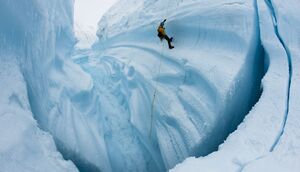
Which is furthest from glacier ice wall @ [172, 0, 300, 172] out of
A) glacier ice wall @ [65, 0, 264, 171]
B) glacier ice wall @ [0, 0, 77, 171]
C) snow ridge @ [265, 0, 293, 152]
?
glacier ice wall @ [0, 0, 77, 171]

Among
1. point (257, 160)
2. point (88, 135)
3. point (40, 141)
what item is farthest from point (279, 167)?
point (88, 135)

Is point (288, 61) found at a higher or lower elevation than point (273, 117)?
higher

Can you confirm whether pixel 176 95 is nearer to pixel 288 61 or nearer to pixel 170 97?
pixel 170 97

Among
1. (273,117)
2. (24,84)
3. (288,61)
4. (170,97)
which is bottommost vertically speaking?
(170,97)

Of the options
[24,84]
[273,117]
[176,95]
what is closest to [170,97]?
[176,95]

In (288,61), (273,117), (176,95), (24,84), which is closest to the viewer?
(273,117)

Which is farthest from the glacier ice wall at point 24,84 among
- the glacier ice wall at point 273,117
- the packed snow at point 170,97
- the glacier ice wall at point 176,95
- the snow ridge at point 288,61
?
the snow ridge at point 288,61

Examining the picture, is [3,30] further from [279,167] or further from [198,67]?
[279,167]

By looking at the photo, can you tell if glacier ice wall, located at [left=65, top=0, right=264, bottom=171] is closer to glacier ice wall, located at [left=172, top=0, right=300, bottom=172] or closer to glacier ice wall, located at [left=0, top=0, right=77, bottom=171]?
glacier ice wall, located at [left=172, top=0, right=300, bottom=172]
